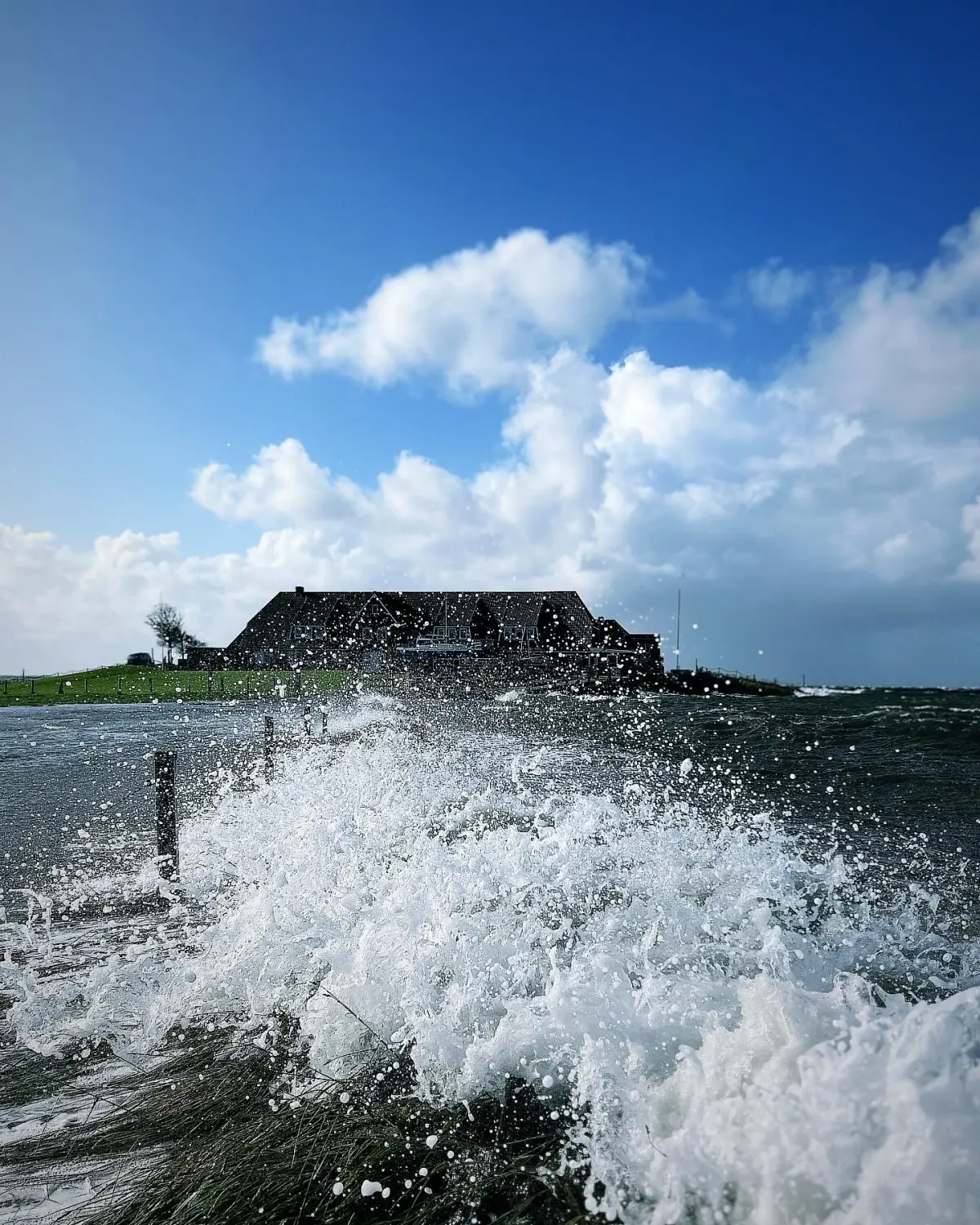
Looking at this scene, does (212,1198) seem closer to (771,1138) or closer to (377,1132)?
(377,1132)

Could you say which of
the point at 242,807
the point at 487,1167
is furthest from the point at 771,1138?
the point at 242,807

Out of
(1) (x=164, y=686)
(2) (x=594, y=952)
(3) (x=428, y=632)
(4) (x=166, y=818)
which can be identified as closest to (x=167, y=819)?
(4) (x=166, y=818)

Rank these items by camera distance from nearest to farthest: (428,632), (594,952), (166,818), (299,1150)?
(299,1150)
(594,952)
(166,818)
(428,632)

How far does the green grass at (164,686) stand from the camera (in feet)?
124

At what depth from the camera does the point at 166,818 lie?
1038 cm

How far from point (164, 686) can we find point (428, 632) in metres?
17.7

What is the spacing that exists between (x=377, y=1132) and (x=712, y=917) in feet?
12.8

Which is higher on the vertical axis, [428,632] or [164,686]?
[428,632]

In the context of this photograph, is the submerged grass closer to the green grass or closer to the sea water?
the sea water

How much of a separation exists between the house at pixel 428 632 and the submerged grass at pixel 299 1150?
141 ft

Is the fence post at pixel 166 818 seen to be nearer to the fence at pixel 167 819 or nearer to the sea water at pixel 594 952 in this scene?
the fence at pixel 167 819

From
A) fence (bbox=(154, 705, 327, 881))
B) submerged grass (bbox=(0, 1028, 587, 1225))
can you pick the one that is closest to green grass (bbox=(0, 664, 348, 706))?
fence (bbox=(154, 705, 327, 881))

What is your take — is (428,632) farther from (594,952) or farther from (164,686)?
(594,952)

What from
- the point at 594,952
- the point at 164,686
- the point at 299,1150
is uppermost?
the point at 164,686
